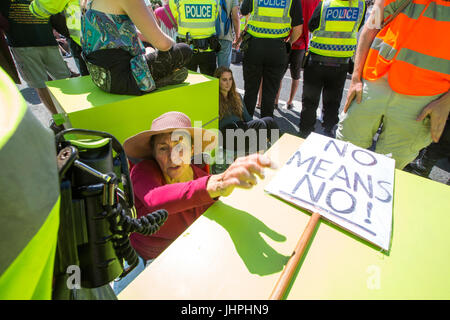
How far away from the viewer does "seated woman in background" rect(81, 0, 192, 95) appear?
141 centimetres

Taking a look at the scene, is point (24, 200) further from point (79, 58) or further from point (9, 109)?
point (79, 58)

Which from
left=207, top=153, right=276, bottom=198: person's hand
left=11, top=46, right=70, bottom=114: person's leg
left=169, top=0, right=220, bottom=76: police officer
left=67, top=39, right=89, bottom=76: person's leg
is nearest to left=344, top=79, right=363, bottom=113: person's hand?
left=207, top=153, right=276, bottom=198: person's hand

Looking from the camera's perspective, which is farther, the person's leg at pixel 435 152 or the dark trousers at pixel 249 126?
the dark trousers at pixel 249 126

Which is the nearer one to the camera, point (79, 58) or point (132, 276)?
point (132, 276)

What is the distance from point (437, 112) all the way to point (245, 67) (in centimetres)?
198

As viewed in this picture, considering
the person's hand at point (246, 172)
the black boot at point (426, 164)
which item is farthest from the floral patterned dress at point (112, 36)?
the black boot at point (426, 164)

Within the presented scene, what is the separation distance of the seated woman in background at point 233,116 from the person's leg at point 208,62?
408 millimetres

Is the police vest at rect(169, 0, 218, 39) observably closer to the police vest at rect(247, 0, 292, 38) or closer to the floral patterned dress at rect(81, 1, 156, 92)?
the police vest at rect(247, 0, 292, 38)

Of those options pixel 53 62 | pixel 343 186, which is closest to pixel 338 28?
pixel 343 186

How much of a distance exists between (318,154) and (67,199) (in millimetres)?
941

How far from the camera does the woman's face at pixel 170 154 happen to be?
113 cm

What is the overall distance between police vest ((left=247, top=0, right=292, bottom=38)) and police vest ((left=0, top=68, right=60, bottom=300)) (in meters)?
2.73

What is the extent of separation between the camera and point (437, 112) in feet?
4.89

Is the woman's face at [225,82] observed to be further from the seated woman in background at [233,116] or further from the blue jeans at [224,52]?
the blue jeans at [224,52]
